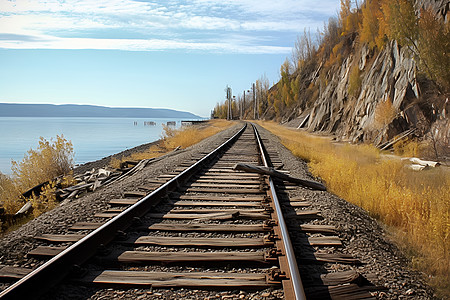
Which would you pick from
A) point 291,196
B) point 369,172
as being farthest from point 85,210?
point 369,172

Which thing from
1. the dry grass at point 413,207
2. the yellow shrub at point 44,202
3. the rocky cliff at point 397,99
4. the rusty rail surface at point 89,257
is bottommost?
the yellow shrub at point 44,202

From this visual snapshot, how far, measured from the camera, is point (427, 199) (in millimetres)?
5602

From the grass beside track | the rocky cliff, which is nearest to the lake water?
the grass beside track

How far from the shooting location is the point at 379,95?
17516mm

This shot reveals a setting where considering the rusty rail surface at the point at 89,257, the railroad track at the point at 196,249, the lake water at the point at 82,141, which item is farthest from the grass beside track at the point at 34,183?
the lake water at the point at 82,141

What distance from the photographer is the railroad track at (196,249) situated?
109 inches

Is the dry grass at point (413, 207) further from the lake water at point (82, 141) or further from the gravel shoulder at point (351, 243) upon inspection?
the lake water at point (82, 141)

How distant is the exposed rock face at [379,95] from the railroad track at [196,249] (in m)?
10.7

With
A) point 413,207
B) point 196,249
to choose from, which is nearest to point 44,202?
point 196,249

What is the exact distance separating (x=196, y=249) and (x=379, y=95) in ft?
53.9

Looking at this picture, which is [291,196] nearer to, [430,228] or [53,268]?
[430,228]

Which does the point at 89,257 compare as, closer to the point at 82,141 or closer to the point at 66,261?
the point at 66,261

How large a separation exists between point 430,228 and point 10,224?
24.5ft

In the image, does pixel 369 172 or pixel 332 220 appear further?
pixel 369 172
